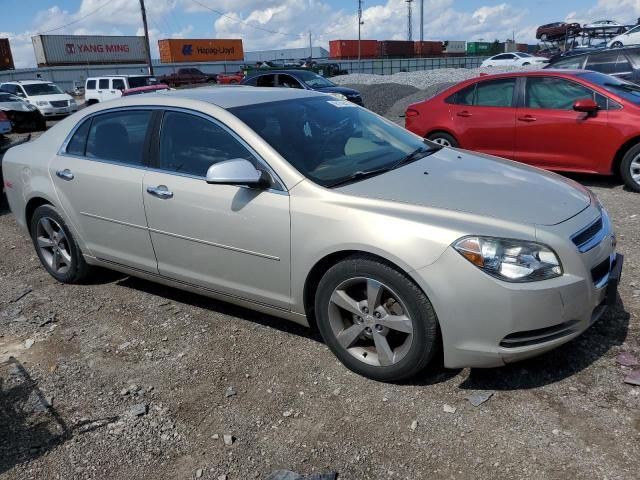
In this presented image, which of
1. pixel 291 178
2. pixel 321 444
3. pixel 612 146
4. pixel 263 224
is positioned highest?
pixel 291 178

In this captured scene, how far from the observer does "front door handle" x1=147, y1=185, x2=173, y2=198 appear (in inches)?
145

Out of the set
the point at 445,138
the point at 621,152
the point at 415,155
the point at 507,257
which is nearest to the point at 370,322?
the point at 507,257

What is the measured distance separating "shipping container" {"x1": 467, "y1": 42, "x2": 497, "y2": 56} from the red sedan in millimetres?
72368

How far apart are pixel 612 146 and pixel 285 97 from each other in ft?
15.0

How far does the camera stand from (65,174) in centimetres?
437

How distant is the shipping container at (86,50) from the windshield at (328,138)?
59.0 metres

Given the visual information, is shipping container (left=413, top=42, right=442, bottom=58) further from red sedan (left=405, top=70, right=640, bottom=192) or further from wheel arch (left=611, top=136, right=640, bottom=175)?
wheel arch (left=611, top=136, right=640, bottom=175)

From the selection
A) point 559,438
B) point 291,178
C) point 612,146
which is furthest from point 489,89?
point 559,438

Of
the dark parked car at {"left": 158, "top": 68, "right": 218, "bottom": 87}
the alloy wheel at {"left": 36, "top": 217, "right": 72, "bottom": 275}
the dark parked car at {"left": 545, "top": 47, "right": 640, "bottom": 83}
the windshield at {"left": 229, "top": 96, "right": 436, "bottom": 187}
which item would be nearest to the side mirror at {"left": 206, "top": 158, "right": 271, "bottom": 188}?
the windshield at {"left": 229, "top": 96, "right": 436, "bottom": 187}

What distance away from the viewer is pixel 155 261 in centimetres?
396

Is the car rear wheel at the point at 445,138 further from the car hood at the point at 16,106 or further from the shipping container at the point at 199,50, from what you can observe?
the shipping container at the point at 199,50

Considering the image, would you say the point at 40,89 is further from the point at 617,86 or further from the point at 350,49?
the point at 350,49

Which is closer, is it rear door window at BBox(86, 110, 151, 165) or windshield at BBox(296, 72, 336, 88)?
rear door window at BBox(86, 110, 151, 165)

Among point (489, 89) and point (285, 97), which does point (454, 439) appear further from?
point (489, 89)
